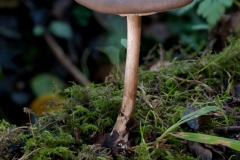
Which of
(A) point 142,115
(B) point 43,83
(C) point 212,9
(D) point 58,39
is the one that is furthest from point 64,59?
(A) point 142,115

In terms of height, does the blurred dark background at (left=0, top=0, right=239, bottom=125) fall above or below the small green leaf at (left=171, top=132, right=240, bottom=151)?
above

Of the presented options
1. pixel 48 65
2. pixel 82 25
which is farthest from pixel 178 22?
pixel 48 65

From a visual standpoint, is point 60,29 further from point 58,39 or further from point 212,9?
point 212,9

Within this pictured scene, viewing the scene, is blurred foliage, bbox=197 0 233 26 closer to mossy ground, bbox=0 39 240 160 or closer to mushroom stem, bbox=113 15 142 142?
mossy ground, bbox=0 39 240 160

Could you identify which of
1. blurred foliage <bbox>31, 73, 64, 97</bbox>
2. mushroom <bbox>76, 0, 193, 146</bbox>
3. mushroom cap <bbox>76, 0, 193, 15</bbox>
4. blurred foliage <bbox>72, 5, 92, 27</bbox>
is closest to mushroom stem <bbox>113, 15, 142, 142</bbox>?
mushroom <bbox>76, 0, 193, 146</bbox>

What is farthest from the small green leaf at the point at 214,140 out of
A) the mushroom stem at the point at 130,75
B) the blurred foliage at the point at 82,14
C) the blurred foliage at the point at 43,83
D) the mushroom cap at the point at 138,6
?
the blurred foliage at the point at 82,14

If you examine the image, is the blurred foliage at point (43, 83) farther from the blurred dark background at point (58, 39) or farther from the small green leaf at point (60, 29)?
the small green leaf at point (60, 29)
